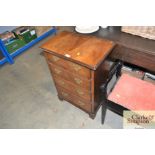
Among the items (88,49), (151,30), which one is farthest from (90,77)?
(151,30)

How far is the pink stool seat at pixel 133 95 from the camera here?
103cm

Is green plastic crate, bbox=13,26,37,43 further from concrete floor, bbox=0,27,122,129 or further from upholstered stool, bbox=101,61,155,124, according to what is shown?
upholstered stool, bbox=101,61,155,124

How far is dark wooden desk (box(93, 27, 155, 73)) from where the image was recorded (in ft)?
3.46

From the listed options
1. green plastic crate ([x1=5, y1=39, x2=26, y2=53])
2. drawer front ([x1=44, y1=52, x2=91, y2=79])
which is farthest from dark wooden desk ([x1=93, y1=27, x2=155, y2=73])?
green plastic crate ([x1=5, y1=39, x2=26, y2=53])

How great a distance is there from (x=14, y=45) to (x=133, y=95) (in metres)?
1.92

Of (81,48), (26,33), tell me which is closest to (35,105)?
(81,48)

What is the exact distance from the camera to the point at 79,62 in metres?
0.95

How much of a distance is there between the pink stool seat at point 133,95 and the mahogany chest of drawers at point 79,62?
0.51 feet

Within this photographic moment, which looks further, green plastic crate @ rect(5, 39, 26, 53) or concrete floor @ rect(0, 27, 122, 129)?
green plastic crate @ rect(5, 39, 26, 53)

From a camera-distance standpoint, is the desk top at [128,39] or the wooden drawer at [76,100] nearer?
the desk top at [128,39]

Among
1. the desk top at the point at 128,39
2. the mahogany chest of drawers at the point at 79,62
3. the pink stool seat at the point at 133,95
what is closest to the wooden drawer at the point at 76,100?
the mahogany chest of drawers at the point at 79,62

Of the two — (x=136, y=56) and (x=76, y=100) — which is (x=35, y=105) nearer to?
(x=76, y=100)

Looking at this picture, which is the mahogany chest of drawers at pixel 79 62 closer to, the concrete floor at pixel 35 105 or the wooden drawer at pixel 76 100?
the wooden drawer at pixel 76 100

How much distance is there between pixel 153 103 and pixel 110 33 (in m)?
0.64
